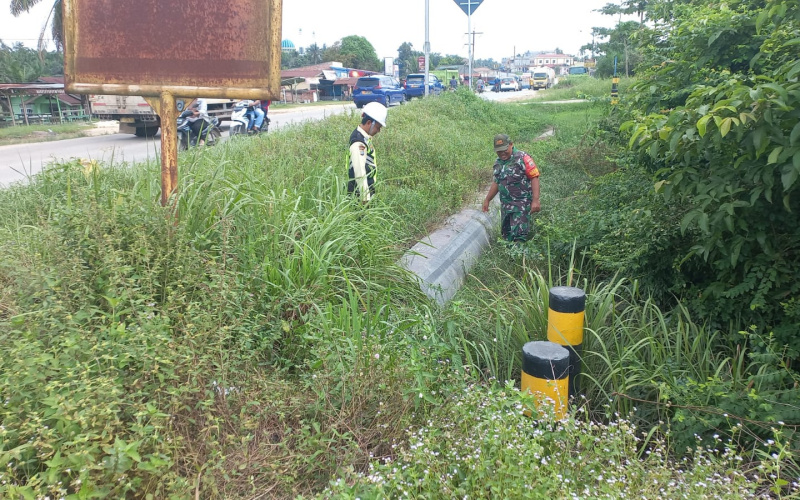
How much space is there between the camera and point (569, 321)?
3.15 metres

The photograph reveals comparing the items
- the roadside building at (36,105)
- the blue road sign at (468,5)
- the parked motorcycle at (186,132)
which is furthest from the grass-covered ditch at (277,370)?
the roadside building at (36,105)

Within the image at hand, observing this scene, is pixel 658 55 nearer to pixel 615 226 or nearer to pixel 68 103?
pixel 615 226

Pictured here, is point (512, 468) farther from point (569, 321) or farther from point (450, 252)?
point (450, 252)

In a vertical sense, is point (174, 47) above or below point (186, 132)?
above

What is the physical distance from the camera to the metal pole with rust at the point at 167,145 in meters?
3.31

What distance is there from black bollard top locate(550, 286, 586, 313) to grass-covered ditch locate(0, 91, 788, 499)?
11.9 inches

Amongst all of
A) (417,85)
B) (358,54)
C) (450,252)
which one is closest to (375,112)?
(450,252)

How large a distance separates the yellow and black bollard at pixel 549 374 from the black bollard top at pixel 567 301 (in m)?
0.30

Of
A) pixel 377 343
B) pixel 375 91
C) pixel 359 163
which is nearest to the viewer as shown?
pixel 377 343

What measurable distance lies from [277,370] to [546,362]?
1317 mm

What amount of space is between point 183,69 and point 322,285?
58.5 inches

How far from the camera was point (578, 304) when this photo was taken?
123 inches

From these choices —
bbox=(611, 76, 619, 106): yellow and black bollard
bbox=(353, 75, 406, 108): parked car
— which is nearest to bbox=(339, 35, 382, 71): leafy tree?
bbox=(353, 75, 406, 108): parked car

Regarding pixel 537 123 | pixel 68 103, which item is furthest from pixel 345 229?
pixel 68 103
